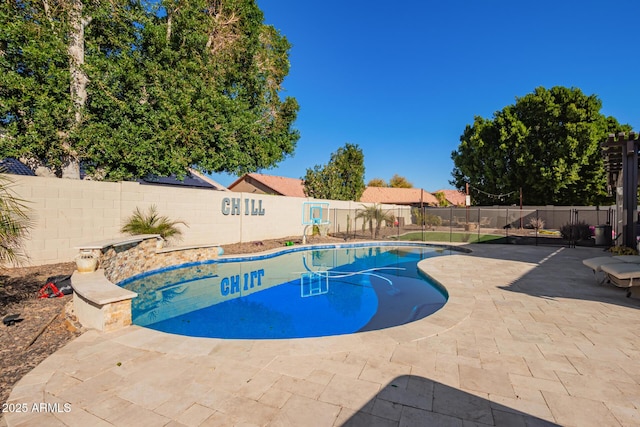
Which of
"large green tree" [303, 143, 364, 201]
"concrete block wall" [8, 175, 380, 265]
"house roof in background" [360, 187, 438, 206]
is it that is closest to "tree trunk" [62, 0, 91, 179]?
"concrete block wall" [8, 175, 380, 265]

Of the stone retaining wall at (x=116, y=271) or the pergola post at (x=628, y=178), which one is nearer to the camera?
the stone retaining wall at (x=116, y=271)

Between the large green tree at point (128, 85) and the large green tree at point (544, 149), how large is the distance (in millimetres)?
19459

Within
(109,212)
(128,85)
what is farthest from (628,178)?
(128,85)

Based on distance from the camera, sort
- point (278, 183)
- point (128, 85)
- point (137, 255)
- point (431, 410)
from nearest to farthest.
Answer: point (431, 410) → point (137, 255) → point (128, 85) → point (278, 183)

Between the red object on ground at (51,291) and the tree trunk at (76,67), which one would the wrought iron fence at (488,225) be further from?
the red object on ground at (51,291)

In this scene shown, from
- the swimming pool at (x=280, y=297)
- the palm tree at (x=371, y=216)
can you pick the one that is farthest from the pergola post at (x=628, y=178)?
the palm tree at (x=371, y=216)

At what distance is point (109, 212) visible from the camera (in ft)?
26.0

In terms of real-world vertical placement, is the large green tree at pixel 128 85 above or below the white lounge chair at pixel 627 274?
above

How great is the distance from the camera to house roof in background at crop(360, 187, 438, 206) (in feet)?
117

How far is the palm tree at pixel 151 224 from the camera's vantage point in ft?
27.3

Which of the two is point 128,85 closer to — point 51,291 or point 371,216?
point 51,291

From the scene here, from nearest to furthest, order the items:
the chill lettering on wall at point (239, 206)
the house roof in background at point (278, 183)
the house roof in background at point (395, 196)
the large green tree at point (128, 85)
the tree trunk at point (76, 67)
Answer: the large green tree at point (128, 85) < the tree trunk at point (76, 67) < the chill lettering on wall at point (239, 206) < the house roof in background at point (278, 183) < the house roof in background at point (395, 196)

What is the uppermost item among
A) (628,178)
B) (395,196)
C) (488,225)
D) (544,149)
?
(544,149)

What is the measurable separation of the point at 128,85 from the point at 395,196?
32204 millimetres
